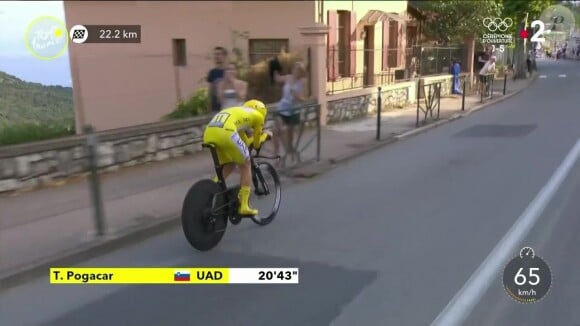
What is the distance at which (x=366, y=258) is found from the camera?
16.5 ft

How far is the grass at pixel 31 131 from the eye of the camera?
7.49 meters

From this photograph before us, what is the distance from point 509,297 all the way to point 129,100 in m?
8.73

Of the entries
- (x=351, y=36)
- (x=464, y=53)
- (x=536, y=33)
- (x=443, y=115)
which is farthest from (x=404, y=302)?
(x=536, y=33)

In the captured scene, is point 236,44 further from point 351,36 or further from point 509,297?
point 509,297

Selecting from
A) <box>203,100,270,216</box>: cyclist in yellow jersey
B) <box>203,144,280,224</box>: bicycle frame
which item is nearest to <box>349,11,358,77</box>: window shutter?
<box>203,144,280,224</box>: bicycle frame

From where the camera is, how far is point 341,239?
5586 millimetres
